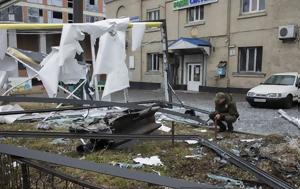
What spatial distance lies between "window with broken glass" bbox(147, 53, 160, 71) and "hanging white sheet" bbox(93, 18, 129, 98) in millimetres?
17362

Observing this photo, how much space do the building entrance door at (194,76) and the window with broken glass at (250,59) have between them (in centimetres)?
313

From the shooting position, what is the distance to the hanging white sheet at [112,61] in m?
8.88

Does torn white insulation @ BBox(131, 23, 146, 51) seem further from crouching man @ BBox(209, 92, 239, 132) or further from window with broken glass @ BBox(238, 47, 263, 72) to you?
window with broken glass @ BBox(238, 47, 263, 72)

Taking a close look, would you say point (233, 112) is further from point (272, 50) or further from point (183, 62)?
point (183, 62)

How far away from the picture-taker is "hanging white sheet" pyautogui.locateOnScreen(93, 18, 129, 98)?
8.88 m

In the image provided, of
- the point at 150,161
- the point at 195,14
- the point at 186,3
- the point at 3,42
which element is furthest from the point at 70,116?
the point at 186,3

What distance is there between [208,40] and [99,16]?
116 ft

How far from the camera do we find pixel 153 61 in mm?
26797

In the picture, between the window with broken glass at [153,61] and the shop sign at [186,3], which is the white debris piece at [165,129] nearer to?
the shop sign at [186,3]

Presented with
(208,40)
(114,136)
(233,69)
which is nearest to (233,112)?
(114,136)

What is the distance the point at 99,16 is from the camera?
180ft

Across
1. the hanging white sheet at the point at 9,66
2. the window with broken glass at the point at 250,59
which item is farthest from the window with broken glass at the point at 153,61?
the hanging white sheet at the point at 9,66

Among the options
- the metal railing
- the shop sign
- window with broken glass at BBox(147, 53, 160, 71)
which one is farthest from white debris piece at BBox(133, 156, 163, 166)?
window with broken glass at BBox(147, 53, 160, 71)

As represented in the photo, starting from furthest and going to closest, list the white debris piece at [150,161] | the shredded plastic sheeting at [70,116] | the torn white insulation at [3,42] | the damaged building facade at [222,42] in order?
the damaged building facade at [222,42] → the torn white insulation at [3,42] → the shredded plastic sheeting at [70,116] → the white debris piece at [150,161]
